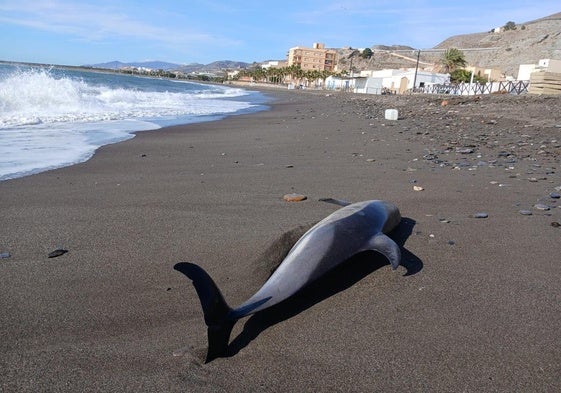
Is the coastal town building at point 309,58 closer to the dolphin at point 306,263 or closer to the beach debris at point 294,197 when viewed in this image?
the beach debris at point 294,197

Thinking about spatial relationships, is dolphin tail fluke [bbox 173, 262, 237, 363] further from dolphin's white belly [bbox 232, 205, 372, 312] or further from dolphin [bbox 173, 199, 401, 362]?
dolphin's white belly [bbox 232, 205, 372, 312]

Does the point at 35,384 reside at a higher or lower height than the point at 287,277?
lower

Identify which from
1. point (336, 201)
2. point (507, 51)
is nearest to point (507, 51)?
point (507, 51)

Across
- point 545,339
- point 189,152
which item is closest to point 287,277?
point 545,339

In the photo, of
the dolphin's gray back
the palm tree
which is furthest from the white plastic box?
the palm tree

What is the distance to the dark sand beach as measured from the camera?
2.25 metres

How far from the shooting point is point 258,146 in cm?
1002

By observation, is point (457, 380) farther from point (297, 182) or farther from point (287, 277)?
point (297, 182)

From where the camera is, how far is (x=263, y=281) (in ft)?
10.5

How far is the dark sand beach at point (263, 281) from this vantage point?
225cm

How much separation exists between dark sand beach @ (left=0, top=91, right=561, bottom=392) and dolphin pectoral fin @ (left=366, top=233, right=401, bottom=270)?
0.24m

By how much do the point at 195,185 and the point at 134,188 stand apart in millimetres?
825

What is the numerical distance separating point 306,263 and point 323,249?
194mm

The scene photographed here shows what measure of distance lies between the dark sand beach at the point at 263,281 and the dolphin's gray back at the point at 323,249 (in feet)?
0.65
